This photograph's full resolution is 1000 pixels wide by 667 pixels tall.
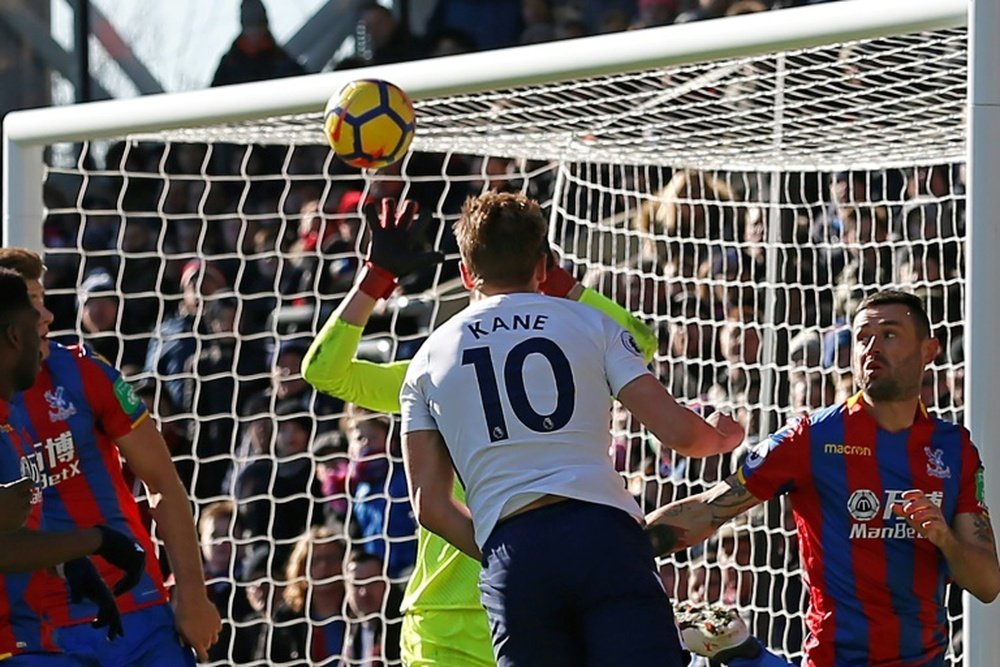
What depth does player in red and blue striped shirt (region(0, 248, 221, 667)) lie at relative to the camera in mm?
4516

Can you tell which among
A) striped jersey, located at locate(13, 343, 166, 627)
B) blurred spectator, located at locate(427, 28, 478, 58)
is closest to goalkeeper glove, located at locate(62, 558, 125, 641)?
striped jersey, located at locate(13, 343, 166, 627)

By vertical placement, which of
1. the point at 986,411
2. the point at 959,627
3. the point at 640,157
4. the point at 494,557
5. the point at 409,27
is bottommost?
the point at 959,627

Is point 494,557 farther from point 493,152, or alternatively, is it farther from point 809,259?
point 809,259

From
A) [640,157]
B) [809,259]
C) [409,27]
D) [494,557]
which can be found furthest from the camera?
[409,27]

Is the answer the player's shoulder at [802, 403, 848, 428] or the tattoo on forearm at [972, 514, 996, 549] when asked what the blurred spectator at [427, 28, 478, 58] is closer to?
the player's shoulder at [802, 403, 848, 428]

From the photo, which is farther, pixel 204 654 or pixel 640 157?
pixel 640 157

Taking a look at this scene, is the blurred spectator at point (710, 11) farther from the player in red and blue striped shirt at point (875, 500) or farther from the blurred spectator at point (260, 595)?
the player in red and blue striped shirt at point (875, 500)

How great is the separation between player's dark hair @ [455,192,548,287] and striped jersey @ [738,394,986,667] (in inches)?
34.0

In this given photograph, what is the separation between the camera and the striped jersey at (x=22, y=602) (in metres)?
4.28

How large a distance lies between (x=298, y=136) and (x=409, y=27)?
476 centimetres

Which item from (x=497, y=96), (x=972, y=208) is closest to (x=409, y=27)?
(x=497, y=96)

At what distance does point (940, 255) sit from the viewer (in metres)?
7.59

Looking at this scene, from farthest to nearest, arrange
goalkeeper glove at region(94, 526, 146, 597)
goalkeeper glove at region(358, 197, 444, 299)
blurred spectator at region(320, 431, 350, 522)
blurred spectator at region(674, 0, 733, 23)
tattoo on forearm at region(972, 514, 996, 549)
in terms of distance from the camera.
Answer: blurred spectator at region(674, 0, 733, 23), blurred spectator at region(320, 431, 350, 522), goalkeeper glove at region(358, 197, 444, 299), tattoo on forearm at region(972, 514, 996, 549), goalkeeper glove at region(94, 526, 146, 597)

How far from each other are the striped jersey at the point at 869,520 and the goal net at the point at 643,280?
1.42 meters
